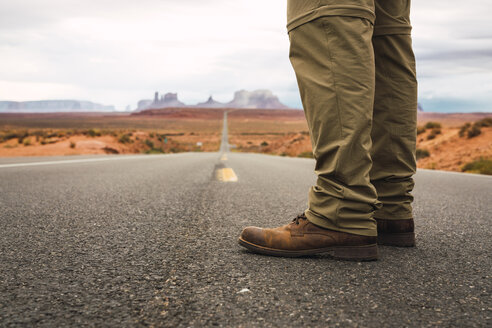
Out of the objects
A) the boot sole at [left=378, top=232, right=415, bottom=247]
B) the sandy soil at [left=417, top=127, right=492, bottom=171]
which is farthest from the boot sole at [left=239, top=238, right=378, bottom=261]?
the sandy soil at [left=417, top=127, right=492, bottom=171]

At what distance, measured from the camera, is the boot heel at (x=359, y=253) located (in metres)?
1.32

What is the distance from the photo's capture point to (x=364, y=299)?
3.14ft

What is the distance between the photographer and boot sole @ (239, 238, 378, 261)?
1325 mm

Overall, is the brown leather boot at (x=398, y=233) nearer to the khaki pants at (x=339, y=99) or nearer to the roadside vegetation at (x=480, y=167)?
the khaki pants at (x=339, y=99)

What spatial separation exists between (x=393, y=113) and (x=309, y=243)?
76 centimetres

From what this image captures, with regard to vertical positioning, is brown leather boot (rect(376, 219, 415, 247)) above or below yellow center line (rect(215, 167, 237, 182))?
above

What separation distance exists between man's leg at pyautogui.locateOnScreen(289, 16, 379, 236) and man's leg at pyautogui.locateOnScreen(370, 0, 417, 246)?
0.34m

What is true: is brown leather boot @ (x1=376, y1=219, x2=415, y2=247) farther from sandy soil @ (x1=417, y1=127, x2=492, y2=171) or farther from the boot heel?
sandy soil @ (x1=417, y1=127, x2=492, y2=171)

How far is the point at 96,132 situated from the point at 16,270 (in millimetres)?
26170

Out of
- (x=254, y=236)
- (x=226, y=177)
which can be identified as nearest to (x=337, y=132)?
(x=254, y=236)


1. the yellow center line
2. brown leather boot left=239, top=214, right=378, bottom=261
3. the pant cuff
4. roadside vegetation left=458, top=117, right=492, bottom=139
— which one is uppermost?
roadside vegetation left=458, top=117, right=492, bottom=139

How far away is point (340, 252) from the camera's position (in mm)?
1338

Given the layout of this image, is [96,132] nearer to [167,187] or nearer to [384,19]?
[167,187]

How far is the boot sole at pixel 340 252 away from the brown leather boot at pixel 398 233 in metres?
0.27
